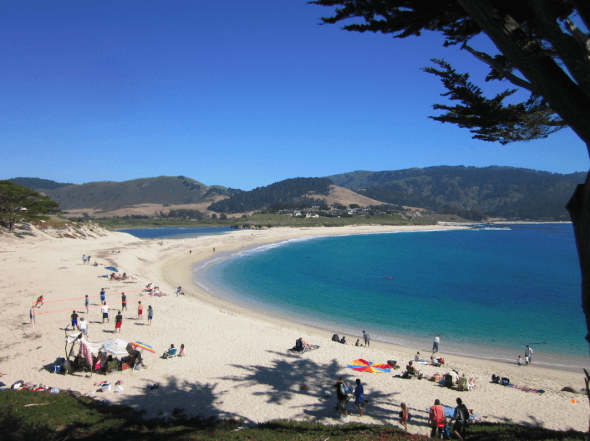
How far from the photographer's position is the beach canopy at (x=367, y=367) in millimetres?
11078

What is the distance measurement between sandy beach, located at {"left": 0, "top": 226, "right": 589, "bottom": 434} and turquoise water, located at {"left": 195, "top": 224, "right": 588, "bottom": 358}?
266cm

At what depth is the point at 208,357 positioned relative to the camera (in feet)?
39.0

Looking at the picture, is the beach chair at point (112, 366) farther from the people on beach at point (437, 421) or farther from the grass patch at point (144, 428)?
the people on beach at point (437, 421)

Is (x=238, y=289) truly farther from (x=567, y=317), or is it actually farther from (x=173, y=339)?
(x=567, y=317)

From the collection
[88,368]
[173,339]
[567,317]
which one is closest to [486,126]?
[88,368]

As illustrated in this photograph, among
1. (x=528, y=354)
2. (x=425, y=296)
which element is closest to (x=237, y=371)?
(x=528, y=354)

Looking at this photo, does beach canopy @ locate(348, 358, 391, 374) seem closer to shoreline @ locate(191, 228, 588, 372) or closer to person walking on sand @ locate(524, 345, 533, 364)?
shoreline @ locate(191, 228, 588, 372)

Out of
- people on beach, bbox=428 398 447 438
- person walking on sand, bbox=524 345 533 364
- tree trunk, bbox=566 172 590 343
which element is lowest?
person walking on sand, bbox=524 345 533 364

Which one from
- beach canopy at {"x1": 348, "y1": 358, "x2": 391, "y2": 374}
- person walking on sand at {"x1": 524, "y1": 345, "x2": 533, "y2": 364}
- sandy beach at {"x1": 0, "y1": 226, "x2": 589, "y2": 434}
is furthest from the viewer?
person walking on sand at {"x1": 524, "y1": 345, "x2": 533, "y2": 364}

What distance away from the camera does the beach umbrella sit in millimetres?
10195

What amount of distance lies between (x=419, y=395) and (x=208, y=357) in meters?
7.45

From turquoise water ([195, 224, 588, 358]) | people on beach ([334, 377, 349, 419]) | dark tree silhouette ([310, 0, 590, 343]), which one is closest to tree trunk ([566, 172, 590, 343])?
dark tree silhouette ([310, 0, 590, 343])

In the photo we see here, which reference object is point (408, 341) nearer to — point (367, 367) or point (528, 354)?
point (528, 354)

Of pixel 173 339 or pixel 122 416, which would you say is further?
pixel 173 339
